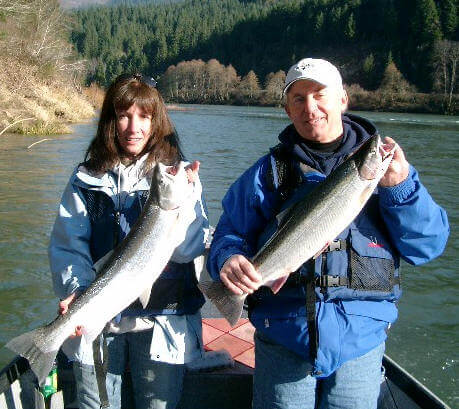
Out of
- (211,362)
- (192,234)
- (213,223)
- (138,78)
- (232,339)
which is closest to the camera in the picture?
(192,234)

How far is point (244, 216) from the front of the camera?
2945 mm

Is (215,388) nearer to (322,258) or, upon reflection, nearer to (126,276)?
(126,276)

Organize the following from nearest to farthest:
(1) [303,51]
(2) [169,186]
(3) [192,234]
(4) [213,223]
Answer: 1. (2) [169,186]
2. (3) [192,234]
3. (4) [213,223]
4. (1) [303,51]

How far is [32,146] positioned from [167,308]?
72.3 ft

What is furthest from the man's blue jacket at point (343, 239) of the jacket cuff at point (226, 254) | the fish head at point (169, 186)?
the fish head at point (169, 186)

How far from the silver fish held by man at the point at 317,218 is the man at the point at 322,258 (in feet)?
0.25

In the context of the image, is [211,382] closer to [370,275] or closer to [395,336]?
[370,275]

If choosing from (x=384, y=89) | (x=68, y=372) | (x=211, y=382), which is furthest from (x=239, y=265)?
Answer: (x=384, y=89)

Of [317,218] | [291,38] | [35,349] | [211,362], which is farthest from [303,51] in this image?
[35,349]

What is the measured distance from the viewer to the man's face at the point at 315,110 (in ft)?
9.23

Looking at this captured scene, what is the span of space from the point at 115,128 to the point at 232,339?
2299mm

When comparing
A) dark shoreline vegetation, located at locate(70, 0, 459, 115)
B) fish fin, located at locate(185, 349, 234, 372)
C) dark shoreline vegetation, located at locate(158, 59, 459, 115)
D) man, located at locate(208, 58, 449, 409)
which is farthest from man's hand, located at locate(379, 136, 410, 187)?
dark shoreline vegetation, located at locate(70, 0, 459, 115)

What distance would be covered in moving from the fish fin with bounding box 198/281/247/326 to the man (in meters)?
0.07

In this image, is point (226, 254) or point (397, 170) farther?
point (226, 254)
